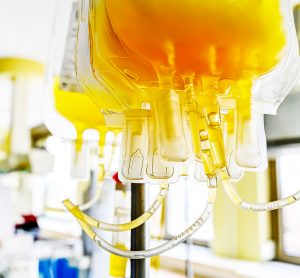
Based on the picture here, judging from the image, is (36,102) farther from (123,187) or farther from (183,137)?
(183,137)

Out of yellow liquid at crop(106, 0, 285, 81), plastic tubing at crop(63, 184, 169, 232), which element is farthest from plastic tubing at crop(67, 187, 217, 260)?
yellow liquid at crop(106, 0, 285, 81)

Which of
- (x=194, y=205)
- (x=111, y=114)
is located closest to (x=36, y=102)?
(x=194, y=205)

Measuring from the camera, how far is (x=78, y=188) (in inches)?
52.1

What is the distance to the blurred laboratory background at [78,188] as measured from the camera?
0.62m

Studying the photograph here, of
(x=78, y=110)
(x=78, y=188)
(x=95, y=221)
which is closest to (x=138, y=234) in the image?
(x=95, y=221)

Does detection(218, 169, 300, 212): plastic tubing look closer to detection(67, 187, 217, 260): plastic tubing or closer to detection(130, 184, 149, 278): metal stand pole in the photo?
detection(67, 187, 217, 260): plastic tubing

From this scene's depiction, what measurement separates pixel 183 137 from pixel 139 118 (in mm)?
75

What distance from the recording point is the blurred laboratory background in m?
0.62

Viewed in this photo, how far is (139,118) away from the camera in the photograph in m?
0.39

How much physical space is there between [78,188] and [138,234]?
90 centimetres

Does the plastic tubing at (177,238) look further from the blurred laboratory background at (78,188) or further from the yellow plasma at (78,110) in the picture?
the yellow plasma at (78,110)

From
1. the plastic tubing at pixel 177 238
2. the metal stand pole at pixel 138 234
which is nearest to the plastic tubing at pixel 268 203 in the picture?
the plastic tubing at pixel 177 238

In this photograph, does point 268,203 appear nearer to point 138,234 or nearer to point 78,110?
point 138,234

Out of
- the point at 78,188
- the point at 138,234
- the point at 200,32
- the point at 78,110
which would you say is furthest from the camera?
the point at 78,188
